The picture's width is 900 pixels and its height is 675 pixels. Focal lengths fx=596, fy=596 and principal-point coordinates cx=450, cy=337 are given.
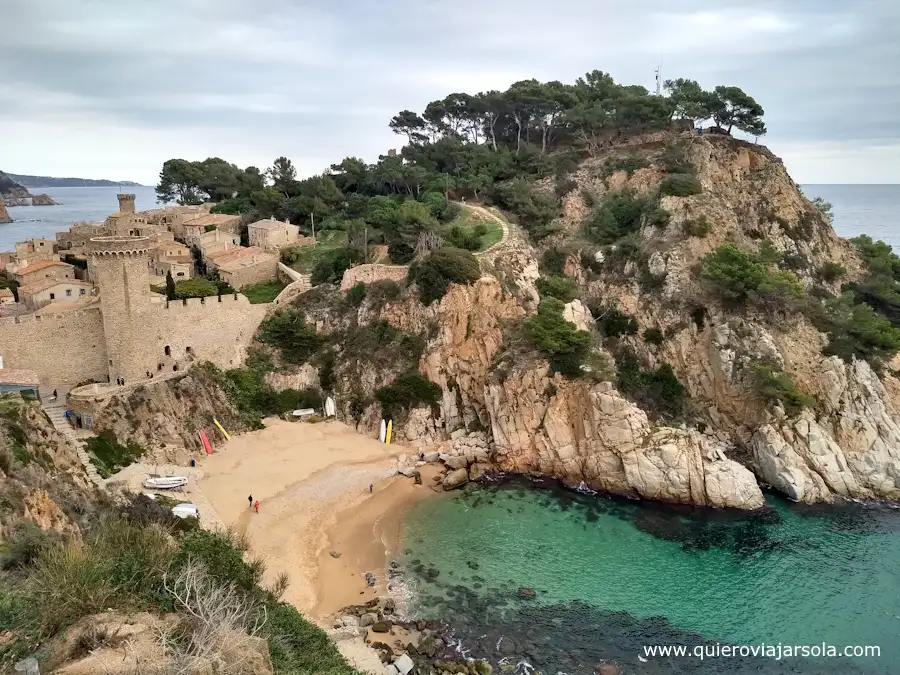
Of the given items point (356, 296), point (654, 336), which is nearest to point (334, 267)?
point (356, 296)

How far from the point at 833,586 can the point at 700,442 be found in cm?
837

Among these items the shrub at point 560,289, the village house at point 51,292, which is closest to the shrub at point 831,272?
the shrub at point 560,289

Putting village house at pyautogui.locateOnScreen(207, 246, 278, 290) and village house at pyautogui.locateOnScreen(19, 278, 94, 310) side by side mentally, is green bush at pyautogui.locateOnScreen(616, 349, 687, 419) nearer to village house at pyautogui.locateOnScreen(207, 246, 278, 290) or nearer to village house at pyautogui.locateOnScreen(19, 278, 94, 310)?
village house at pyautogui.locateOnScreen(207, 246, 278, 290)

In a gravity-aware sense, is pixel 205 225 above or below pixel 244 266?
above

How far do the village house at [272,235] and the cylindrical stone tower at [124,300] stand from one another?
1610 centimetres

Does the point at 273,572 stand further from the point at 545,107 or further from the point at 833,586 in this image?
the point at 545,107

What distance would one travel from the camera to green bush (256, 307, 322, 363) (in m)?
37.0

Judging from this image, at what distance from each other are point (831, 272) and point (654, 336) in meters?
15.1

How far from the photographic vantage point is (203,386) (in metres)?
33.2

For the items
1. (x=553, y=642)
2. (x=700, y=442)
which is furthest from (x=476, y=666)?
(x=700, y=442)

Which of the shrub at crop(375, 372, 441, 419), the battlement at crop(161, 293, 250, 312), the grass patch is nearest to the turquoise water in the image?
the shrub at crop(375, 372, 441, 419)

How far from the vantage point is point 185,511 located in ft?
82.5

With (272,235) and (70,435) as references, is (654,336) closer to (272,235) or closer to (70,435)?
(272,235)

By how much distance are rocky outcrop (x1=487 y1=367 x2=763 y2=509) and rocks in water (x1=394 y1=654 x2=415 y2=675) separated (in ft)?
48.3
